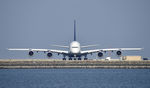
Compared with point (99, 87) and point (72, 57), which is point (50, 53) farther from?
point (99, 87)

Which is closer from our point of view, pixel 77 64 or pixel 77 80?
pixel 77 80

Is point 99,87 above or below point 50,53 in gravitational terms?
below

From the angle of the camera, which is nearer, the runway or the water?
the water

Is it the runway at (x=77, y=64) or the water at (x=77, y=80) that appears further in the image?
the runway at (x=77, y=64)

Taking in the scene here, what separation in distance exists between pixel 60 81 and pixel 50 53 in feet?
156

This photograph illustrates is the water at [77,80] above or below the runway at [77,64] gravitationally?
below

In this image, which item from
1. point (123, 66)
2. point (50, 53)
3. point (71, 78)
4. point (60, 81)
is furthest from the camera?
point (50, 53)

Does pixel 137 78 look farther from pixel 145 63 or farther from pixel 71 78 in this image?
pixel 145 63

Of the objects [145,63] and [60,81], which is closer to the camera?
[60,81]

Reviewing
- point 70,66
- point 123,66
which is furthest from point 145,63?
point 70,66

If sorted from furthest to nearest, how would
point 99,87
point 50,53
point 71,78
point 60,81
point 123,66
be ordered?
1. point 50,53
2. point 123,66
3. point 71,78
4. point 60,81
5. point 99,87

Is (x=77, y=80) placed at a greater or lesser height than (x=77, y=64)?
lesser

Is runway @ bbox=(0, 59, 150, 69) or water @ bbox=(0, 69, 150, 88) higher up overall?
runway @ bbox=(0, 59, 150, 69)

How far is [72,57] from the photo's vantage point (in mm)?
153875
